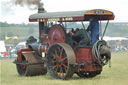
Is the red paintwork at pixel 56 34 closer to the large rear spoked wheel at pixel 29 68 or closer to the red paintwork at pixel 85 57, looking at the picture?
the red paintwork at pixel 85 57

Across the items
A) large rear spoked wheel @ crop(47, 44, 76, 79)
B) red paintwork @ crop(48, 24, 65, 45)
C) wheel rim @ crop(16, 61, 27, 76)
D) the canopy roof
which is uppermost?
the canopy roof

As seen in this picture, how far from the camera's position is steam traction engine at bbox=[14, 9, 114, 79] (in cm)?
1387

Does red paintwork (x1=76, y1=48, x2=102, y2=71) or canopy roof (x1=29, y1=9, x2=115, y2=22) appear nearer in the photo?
canopy roof (x1=29, y1=9, x2=115, y2=22)

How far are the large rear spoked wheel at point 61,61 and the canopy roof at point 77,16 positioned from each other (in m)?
1.07

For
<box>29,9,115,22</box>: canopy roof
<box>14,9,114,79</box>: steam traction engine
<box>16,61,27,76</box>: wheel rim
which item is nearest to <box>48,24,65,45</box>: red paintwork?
<box>14,9,114,79</box>: steam traction engine

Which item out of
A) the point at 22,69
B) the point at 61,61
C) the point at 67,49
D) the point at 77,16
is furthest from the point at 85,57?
the point at 22,69

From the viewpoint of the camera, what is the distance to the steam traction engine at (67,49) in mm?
13867

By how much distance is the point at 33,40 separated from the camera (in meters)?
17.0

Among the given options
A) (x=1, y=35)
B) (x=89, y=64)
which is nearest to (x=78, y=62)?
(x=89, y=64)

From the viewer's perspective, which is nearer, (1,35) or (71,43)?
(71,43)

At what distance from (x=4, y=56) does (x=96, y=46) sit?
26.8 metres

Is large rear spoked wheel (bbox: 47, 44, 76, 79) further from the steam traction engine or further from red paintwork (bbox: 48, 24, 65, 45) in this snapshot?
red paintwork (bbox: 48, 24, 65, 45)

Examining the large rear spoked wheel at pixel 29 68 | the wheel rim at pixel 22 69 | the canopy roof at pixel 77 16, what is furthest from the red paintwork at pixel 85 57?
the wheel rim at pixel 22 69

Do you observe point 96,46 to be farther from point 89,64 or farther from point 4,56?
point 4,56
